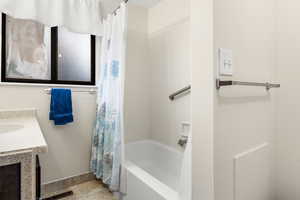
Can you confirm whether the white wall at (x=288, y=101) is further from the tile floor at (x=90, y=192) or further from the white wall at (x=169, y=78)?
the tile floor at (x=90, y=192)

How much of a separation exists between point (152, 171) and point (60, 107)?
1.39 m

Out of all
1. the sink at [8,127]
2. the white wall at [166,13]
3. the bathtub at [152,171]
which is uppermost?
the white wall at [166,13]

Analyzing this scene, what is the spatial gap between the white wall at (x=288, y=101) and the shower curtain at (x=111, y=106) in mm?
1331

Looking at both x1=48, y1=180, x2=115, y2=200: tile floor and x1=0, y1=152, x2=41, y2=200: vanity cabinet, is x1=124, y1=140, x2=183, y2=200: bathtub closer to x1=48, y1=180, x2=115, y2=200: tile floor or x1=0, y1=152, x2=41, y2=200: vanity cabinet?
x1=48, y1=180, x2=115, y2=200: tile floor

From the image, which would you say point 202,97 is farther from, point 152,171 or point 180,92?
point 152,171

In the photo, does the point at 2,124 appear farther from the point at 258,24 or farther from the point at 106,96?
the point at 258,24

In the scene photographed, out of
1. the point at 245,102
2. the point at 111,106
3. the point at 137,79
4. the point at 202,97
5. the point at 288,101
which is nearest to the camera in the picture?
the point at 202,97

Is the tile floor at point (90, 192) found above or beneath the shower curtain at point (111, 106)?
beneath

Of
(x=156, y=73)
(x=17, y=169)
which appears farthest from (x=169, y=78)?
(x=17, y=169)

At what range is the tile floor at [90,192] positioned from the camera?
5.57 ft

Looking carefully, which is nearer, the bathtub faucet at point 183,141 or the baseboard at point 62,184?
the baseboard at point 62,184

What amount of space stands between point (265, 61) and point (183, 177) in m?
0.98

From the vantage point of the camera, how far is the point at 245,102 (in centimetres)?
95

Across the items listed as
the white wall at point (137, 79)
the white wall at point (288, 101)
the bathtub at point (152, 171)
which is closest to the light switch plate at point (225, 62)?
the white wall at point (288, 101)
